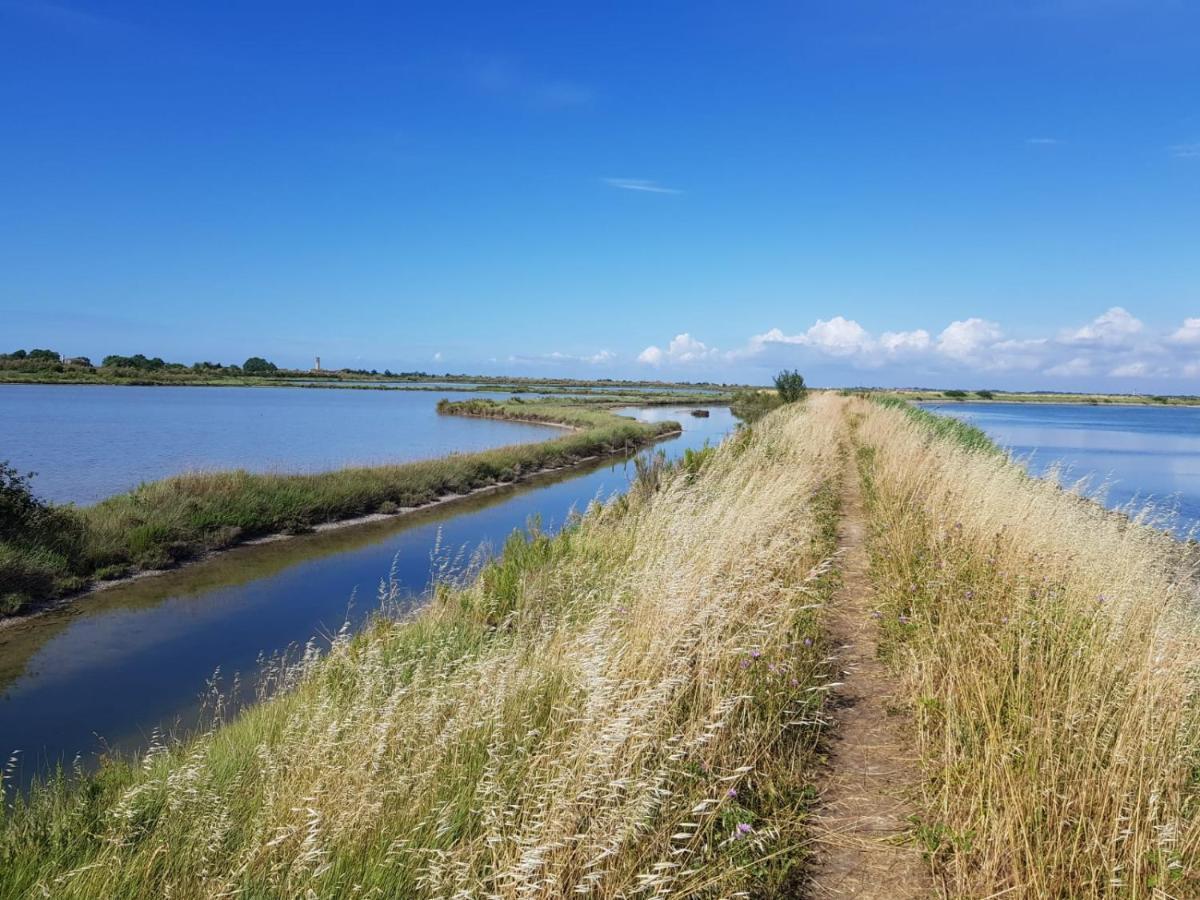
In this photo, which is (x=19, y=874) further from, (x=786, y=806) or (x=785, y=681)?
(x=785, y=681)

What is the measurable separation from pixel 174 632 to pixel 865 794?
11260mm

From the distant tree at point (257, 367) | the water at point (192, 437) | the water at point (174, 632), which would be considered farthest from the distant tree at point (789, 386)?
the distant tree at point (257, 367)

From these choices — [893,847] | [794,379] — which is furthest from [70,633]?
[794,379]

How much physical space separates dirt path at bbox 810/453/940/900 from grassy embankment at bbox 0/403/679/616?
13.3 m

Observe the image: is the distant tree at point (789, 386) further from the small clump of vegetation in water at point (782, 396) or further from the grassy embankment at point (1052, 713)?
the grassy embankment at point (1052, 713)

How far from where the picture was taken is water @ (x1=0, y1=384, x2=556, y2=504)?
24516mm

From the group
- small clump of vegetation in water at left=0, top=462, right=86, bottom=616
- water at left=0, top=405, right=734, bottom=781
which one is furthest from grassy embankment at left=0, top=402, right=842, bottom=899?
small clump of vegetation in water at left=0, top=462, right=86, bottom=616

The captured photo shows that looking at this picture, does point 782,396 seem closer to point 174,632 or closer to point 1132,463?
point 1132,463

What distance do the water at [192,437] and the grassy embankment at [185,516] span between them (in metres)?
3.58

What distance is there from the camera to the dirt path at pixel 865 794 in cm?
334

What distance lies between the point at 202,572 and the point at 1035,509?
15351 millimetres

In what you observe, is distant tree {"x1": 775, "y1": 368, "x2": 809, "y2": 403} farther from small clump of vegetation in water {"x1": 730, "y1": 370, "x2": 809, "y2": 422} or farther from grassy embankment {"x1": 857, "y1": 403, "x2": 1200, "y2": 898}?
grassy embankment {"x1": 857, "y1": 403, "x2": 1200, "y2": 898}

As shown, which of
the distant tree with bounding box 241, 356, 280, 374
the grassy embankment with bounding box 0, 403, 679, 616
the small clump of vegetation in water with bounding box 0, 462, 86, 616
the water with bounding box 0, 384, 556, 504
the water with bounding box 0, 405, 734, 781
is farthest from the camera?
the distant tree with bounding box 241, 356, 280, 374

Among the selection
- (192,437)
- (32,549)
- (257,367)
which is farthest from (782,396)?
(257,367)
